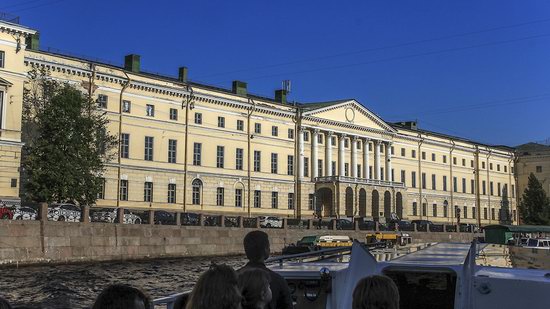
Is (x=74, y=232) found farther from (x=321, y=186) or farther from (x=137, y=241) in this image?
(x=321, y=186)

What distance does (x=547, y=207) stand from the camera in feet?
258

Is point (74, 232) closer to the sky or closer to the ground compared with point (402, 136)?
closer to the ground

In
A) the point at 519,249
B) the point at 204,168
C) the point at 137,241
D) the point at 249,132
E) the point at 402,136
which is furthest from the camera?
the point at 402,136

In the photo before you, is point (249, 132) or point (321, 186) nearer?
point (249, 132)

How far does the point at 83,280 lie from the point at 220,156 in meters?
33.8

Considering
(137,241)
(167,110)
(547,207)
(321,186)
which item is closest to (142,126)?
(167,110)

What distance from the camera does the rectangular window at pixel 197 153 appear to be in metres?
55.3

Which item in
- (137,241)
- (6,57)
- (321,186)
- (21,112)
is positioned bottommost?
(137,241)

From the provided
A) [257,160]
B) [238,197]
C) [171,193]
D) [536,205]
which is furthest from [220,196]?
[536,205]

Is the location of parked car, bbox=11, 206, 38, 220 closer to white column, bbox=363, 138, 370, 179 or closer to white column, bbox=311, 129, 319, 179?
white column, bbox=311, 129, 319, 179

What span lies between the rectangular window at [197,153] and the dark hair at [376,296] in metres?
52.7

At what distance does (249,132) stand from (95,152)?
20.3m

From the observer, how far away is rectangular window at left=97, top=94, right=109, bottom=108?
47.7 m

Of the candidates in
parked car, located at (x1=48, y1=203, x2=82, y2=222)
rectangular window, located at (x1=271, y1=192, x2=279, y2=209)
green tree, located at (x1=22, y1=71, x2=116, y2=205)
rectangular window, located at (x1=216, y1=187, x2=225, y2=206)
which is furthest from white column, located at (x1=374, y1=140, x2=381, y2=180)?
parked car, located at (x1=48, y1=203, x2=82, y2=222)
